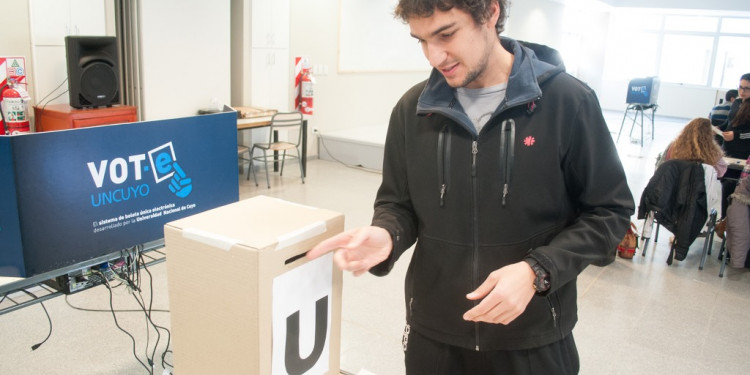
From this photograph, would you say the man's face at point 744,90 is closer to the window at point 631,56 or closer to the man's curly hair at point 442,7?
the man's curly hair at point 442,7

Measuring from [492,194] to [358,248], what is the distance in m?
0.30

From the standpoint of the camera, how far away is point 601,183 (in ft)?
3.81

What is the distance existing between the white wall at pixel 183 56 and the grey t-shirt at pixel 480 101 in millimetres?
4416

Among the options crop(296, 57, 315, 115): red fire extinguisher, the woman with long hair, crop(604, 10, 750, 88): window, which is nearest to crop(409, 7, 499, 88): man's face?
the woman with long hair

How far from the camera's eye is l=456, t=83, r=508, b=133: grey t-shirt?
1248 mm

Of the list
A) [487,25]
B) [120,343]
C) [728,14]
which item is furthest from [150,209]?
[728,14]

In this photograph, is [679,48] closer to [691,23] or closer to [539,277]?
[691,23]

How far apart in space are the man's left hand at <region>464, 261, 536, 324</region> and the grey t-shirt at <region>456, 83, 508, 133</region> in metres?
0.36

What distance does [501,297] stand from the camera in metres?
0.97

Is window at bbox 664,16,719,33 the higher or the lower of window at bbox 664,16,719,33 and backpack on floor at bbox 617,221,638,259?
the higher

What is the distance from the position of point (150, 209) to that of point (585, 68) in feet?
50.5

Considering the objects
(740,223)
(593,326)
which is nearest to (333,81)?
(740,223)

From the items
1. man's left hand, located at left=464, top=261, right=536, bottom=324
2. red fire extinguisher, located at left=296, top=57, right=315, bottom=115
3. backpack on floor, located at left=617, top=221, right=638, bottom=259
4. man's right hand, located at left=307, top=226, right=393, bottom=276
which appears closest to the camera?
man's left hand, located at left=464, top=261, right=536, bottom=324

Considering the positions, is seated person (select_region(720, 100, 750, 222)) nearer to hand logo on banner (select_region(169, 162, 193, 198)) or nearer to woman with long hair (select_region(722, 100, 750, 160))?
woman with long hair (select_region(722, 100, 750, 160))
